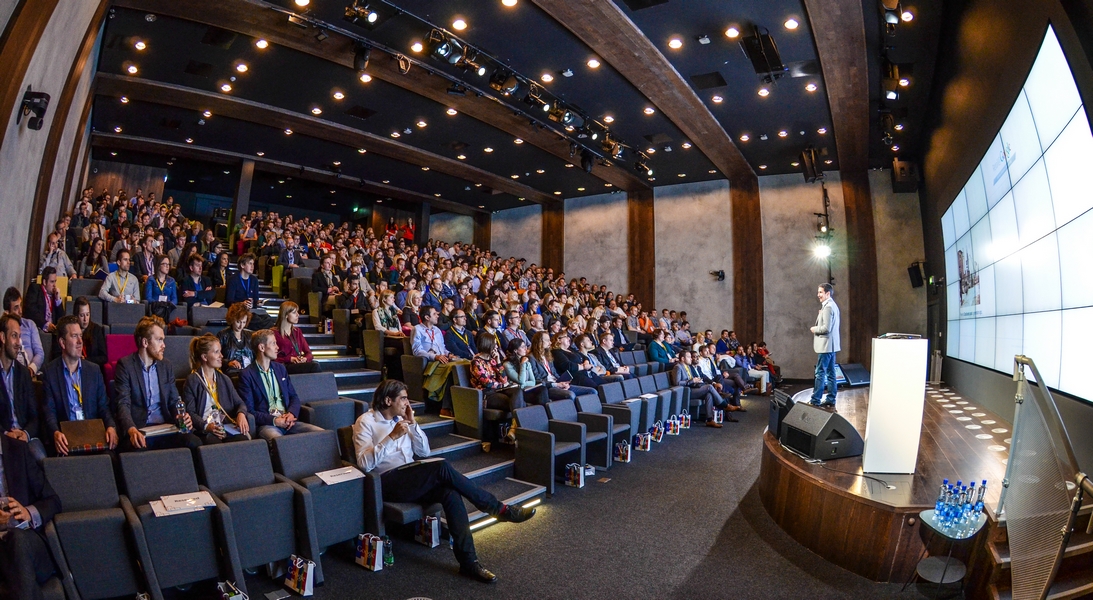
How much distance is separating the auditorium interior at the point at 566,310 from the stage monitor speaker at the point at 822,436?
0.02 meters

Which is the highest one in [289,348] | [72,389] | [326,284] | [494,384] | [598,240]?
[598,240]

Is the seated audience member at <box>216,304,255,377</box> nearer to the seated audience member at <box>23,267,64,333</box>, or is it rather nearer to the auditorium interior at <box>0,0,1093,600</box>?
the auditorium interior at <box>0,0,1093,600</box>

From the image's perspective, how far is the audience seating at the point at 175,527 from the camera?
8.06 ft

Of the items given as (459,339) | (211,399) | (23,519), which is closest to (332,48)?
(459,339)

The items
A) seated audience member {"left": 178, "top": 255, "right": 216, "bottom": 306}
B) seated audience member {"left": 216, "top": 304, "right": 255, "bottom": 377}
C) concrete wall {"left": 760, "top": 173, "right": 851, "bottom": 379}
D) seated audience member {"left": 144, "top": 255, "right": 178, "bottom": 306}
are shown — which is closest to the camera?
seated audience member {"left": 216, "top": 304, "right": 255, "bottom": 377}

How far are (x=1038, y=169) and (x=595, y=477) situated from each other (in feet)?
13.5

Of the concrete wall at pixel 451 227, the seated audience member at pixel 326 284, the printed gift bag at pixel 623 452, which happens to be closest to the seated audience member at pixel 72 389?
the printed gift bag at pixel 623 452

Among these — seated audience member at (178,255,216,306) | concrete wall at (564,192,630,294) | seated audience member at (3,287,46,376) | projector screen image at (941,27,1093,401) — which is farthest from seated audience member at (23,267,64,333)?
concrete wall at (564,192,630,294)

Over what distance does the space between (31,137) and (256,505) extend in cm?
442

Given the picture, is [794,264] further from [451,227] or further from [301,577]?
[301,577]

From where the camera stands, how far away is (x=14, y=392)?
2807 mm

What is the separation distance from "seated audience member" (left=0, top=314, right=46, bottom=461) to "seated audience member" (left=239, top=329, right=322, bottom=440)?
99 centimetres

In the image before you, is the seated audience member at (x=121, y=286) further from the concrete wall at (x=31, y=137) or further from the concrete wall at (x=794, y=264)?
the concrete wall at (x=794, y=264)

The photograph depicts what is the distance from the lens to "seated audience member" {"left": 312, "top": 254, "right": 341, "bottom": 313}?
283 inches
